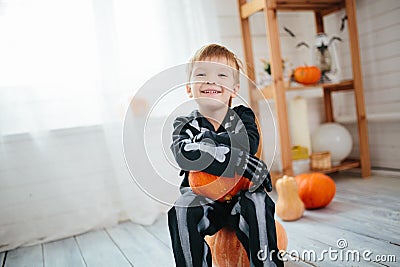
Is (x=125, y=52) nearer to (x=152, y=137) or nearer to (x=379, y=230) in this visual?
(x=152, y=137)

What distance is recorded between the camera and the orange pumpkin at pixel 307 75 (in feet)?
6.77

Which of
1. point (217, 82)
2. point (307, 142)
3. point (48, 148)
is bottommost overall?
point (307, 142)

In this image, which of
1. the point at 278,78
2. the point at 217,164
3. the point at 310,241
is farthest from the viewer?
the point at 278,78

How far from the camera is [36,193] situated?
72.5 inches

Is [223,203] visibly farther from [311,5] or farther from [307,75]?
[311,5]

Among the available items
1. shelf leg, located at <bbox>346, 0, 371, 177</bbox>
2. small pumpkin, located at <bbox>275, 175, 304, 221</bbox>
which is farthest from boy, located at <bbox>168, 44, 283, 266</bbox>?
shelf leg, located at <bbox>346, 0, 371, 177</bbox>

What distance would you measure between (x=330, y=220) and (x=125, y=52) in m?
1.28

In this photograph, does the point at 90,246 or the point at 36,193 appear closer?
the point at 90,246

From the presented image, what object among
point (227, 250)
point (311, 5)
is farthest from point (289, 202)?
point (311, 5)

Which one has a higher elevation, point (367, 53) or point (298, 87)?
point (367, 53)

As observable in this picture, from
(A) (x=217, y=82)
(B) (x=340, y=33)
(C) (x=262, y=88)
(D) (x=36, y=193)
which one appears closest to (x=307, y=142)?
(C) (x=262, y=88)

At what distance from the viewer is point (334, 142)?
2.25m

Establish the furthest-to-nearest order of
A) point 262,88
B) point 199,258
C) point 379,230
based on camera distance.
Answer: point 262,88
point 379,230
point 199,258

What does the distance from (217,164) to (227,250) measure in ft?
0.87
